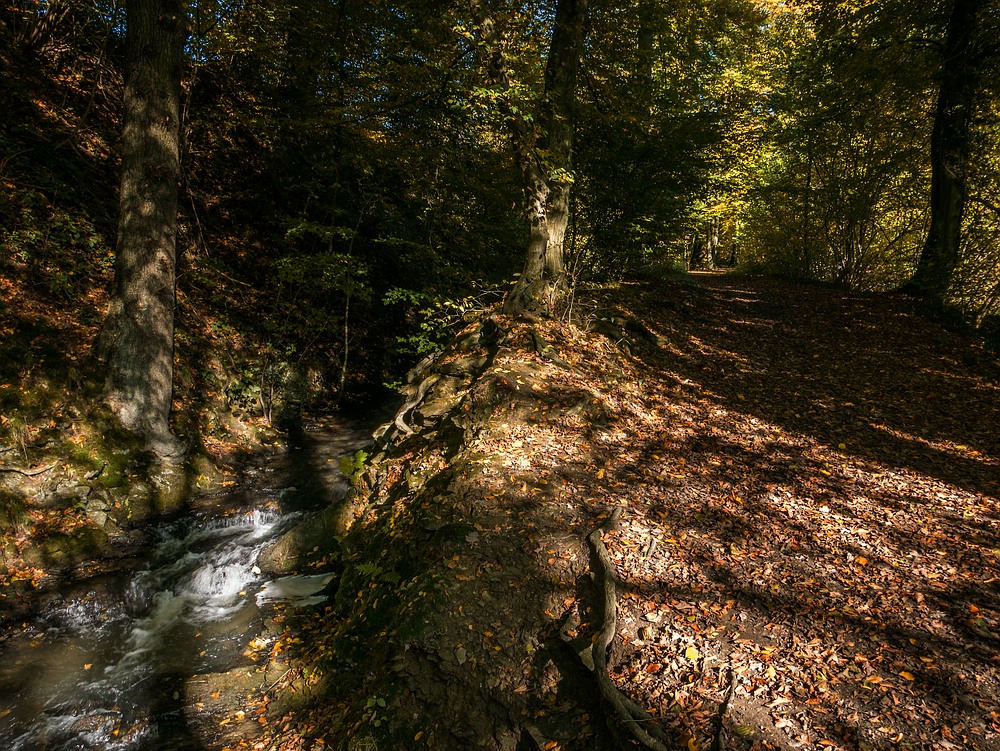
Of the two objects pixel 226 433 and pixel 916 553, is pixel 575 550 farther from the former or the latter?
pixel 226 433

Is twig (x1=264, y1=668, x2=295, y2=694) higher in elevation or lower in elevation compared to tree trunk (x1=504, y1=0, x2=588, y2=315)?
lower

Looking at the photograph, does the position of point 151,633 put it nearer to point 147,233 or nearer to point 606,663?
point 606,663

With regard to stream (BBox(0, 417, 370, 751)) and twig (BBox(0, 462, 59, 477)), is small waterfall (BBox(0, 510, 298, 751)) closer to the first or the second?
stream (BBox(0, 417, 370, 751))

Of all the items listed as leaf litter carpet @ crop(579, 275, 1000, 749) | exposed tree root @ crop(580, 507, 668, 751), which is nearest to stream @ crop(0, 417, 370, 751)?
exposed tree root @ crop(580, 507, 668, 751)

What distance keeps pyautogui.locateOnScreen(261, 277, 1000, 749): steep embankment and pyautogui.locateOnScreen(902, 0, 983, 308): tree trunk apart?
3.69 meters

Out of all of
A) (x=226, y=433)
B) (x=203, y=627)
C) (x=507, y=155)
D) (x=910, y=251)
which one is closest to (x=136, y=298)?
(x=226, y=433)

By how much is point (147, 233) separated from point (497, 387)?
17.5 ft

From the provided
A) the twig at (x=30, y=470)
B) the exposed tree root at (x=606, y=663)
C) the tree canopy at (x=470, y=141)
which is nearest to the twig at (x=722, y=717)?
the exposed tree root at (x=606, y=663)

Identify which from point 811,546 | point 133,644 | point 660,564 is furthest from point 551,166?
point 133,644

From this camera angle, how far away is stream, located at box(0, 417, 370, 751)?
431cm

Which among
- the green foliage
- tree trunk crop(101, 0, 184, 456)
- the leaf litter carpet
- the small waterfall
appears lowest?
the small waterfall

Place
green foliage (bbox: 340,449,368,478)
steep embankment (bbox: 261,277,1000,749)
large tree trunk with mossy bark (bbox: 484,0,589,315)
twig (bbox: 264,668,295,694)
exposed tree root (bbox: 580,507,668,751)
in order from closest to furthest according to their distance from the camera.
Answer: 1. exposed tree root (bbox: 580,507,668,751)
2. steep embankment (bbox: 261,277,1000,749)
3. twig (bbox: 264,668,295,694)
4. green foliage (bbox: 340,449,368,478)
5. large tree trunk with mossy bark (bbox: 484,0,589,315)

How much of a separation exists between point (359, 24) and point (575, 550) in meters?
9.79

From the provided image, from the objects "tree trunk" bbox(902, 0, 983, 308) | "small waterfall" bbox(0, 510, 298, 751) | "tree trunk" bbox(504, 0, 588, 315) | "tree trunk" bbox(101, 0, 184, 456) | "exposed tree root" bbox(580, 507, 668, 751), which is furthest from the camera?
"tree trunk" bbox(902, 0, 983, 308)
